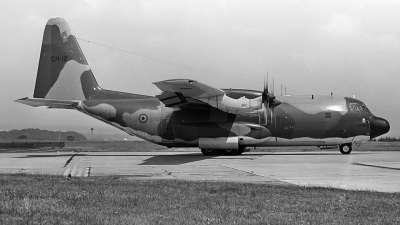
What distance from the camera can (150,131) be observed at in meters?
31.6

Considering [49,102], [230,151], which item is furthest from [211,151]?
[49,102]

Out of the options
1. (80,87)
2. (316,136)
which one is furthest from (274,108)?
(80,87)

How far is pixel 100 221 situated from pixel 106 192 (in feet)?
12.2

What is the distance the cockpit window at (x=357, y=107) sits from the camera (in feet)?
102

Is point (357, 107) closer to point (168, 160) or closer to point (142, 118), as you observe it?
point (168, 160)

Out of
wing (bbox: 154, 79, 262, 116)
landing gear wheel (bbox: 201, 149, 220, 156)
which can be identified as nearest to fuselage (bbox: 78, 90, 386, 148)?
wing (bbox: 154, 79, 262, 116)

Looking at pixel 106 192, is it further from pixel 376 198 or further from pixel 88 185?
pixel 376 198

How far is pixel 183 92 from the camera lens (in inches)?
1068

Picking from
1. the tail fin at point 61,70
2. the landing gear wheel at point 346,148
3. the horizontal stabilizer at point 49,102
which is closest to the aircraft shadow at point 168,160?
the horizontal stabilizer at point 49,102

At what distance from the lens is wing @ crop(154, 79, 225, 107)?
24641 millimetres

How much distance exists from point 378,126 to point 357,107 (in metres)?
2.01

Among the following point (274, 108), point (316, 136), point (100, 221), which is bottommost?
point (100, 221)

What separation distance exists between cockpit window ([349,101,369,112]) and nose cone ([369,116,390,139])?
A: 1006mm

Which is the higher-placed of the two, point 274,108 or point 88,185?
point 274,108
